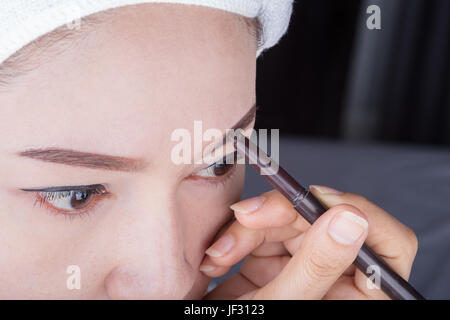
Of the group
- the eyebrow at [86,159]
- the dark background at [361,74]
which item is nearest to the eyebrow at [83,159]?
the eyebrow at [86,159]

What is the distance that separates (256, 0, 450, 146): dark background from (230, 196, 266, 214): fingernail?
5.87 feet

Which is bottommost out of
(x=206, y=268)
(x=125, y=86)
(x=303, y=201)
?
(x=206, y=268)

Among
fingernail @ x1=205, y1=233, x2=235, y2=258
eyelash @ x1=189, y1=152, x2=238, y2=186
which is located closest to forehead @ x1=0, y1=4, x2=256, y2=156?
eyelash @ x1=189, y1=152, x2=238, y2=186

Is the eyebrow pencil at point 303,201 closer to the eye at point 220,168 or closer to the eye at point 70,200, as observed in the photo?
the eye at point 220,168

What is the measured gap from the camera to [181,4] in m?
0.52

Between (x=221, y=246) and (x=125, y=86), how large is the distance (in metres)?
0.30

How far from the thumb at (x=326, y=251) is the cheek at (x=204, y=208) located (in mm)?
116

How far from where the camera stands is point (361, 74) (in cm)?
273

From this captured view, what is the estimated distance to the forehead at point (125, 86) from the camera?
0.48 metres

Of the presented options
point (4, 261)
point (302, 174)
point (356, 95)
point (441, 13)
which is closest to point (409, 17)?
point (441, 13)

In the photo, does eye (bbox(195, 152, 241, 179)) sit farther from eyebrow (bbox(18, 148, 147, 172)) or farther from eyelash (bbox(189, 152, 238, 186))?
eyebrow (bbox(18, 148, 147, 172))

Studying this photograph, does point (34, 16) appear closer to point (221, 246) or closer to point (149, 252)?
point (149, 252)

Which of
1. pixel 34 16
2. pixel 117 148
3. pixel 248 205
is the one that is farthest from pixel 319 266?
pixel 34 16

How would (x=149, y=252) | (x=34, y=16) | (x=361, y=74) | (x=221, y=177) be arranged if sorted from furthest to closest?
(x=361, y=74) < (x=221, y=177) < (x=149, y=252) < (x=34, y=16)
